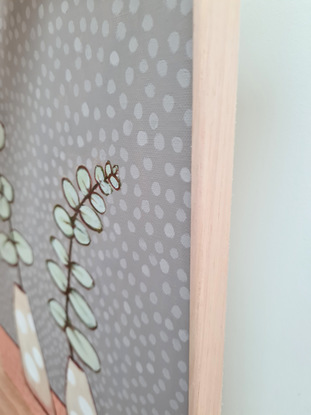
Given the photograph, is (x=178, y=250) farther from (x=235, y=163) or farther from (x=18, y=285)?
(x=18, y=285)

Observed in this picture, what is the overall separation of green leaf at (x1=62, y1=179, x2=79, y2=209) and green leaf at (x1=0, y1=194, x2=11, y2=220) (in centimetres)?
20

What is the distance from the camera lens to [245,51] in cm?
43

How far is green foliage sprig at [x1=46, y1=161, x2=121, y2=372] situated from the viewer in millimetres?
441

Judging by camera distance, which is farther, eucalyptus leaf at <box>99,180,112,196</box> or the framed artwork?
eucalyptus leaf at <box>99,180,112,196</box>

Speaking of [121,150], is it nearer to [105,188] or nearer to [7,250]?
[105,188]

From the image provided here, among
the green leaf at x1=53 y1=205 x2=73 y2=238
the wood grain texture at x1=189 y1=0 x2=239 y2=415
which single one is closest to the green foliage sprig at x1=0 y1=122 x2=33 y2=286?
the green leaf at x1=53 y1=205 x2=73 y2=238

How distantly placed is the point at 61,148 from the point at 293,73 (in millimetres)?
245

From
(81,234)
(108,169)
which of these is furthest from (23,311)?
(108,169)

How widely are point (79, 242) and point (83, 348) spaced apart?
14 cm

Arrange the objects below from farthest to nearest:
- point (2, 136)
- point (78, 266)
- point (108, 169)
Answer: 1. point (2, 136)
2. point (78, 266)
3. point (108, 169)

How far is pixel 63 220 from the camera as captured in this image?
53 cm

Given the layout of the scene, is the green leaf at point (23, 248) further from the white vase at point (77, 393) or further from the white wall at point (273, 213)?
the white wall at point (273, 213)

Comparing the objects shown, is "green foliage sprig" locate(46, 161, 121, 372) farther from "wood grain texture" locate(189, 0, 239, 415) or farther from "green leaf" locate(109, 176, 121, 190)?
"wood grain texture" locate(189, 0, 239, 415)

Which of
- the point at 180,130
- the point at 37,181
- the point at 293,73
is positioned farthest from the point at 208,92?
the point at 37,181
